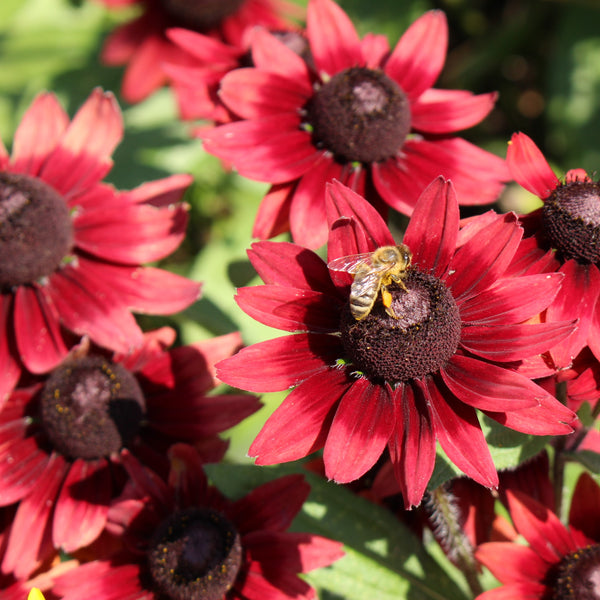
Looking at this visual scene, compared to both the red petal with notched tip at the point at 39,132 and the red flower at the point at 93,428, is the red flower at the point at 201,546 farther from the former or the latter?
the red petal with notched tip at the point at 39,132

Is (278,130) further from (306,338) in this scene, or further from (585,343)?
(585,343)

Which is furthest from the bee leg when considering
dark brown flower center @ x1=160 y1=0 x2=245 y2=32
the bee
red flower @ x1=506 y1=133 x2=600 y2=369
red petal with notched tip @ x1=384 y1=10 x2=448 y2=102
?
dark brown flower center @ x1=160 y1=0 x2=245 y2=32

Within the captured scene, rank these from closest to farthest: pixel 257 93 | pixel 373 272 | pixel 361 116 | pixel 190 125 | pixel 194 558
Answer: pixel 373 272, pixel 194 558, pixel 361 116, pixel 257 93, pixel 190 125

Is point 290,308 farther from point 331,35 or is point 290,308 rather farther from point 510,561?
point 331,35

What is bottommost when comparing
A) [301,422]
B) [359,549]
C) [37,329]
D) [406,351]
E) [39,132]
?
[359,549]

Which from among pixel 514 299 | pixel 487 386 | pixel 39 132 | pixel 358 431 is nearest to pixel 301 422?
pixel 358 431

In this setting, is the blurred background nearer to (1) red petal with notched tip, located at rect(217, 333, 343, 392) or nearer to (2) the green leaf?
(2) the green leaf

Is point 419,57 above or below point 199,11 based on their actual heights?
above
